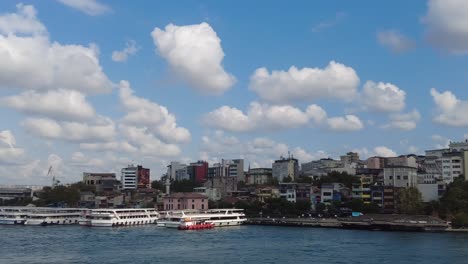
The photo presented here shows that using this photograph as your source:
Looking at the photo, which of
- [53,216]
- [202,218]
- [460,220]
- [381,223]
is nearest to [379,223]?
[381,223]

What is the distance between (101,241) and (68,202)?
42.2 m

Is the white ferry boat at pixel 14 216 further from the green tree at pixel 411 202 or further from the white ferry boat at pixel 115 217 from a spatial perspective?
the green tree at pixel 411 202

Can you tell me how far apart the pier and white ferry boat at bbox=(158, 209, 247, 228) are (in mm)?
4094

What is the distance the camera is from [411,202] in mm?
53906

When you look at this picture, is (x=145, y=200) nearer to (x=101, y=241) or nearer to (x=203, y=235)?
(x=203, y=235)

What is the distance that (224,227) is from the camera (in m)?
55.2

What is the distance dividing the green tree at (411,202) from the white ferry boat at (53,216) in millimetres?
33788

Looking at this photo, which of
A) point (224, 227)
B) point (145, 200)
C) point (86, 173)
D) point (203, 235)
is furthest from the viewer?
point (86, 173)

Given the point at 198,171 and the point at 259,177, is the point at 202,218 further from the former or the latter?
the point at 198,171

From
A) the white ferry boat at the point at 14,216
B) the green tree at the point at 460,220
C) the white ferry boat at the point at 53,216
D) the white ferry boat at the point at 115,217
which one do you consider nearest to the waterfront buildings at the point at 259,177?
the white ferry boat at the point at 115,217

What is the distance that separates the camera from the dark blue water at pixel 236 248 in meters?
28.9

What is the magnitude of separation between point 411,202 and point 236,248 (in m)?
25.7

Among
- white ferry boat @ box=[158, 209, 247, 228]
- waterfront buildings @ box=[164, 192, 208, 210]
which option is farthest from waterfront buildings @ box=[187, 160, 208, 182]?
white ferry boat @ box=[158, 209, 247, 228]

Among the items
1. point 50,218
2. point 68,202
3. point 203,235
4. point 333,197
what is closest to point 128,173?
point 68,202
